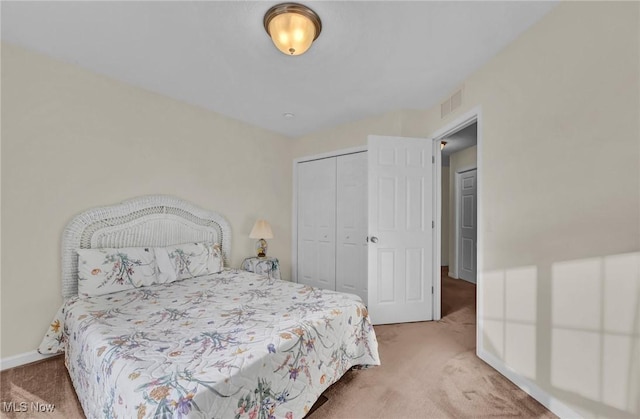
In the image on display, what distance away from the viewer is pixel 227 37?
193cm

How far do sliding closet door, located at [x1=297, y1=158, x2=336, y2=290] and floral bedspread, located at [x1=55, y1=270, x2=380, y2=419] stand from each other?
65.0 inches

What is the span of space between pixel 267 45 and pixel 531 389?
2931 millimetres

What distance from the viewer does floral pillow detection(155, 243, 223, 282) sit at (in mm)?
2553

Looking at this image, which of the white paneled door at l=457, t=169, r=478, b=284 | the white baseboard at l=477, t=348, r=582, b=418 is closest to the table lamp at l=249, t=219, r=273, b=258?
the white baseboard at l=477, t=348, r=582, b=418

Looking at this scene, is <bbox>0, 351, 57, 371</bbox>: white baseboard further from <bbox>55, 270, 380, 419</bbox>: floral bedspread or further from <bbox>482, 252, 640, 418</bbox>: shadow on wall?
<bbox>482, 252, 640, 418</bbox>: shadow on wall

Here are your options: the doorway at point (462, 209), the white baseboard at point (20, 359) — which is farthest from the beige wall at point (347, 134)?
the white baseboard at point (20, 359)

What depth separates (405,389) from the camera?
1.84m

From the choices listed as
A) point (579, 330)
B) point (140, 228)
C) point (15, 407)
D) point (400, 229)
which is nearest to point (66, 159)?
point (140, 228)

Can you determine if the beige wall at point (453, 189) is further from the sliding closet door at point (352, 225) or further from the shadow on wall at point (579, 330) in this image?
the shadow on wall at point (579, 330)

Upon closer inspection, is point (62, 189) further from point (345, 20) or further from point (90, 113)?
point (345, 20)

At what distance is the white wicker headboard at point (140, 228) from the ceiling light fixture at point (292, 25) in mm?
2003

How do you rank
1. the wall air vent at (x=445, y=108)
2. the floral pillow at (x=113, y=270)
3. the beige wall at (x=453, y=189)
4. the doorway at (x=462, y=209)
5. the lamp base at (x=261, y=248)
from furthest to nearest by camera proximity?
1. the beige wall at (x=453, y=189)
2. the doorway at (x=462, y=209)
3. the lamp base at (x=261, y=248)
4. the wall air vent at (x=445, y=108)
5. the floral pillow at (x=113, y=270)

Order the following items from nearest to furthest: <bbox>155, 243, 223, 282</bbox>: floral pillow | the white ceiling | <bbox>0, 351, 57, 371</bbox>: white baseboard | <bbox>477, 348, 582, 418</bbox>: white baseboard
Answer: <bbox>477, 348, 582, 418</bbox>: white baseboard
the white ceiling
<bbox>0, 351, 57, 371</bbox>: white baseboard
<bbox>155, 243, 223, 282</bbox>: floral pillow

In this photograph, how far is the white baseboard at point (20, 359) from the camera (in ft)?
6.54
